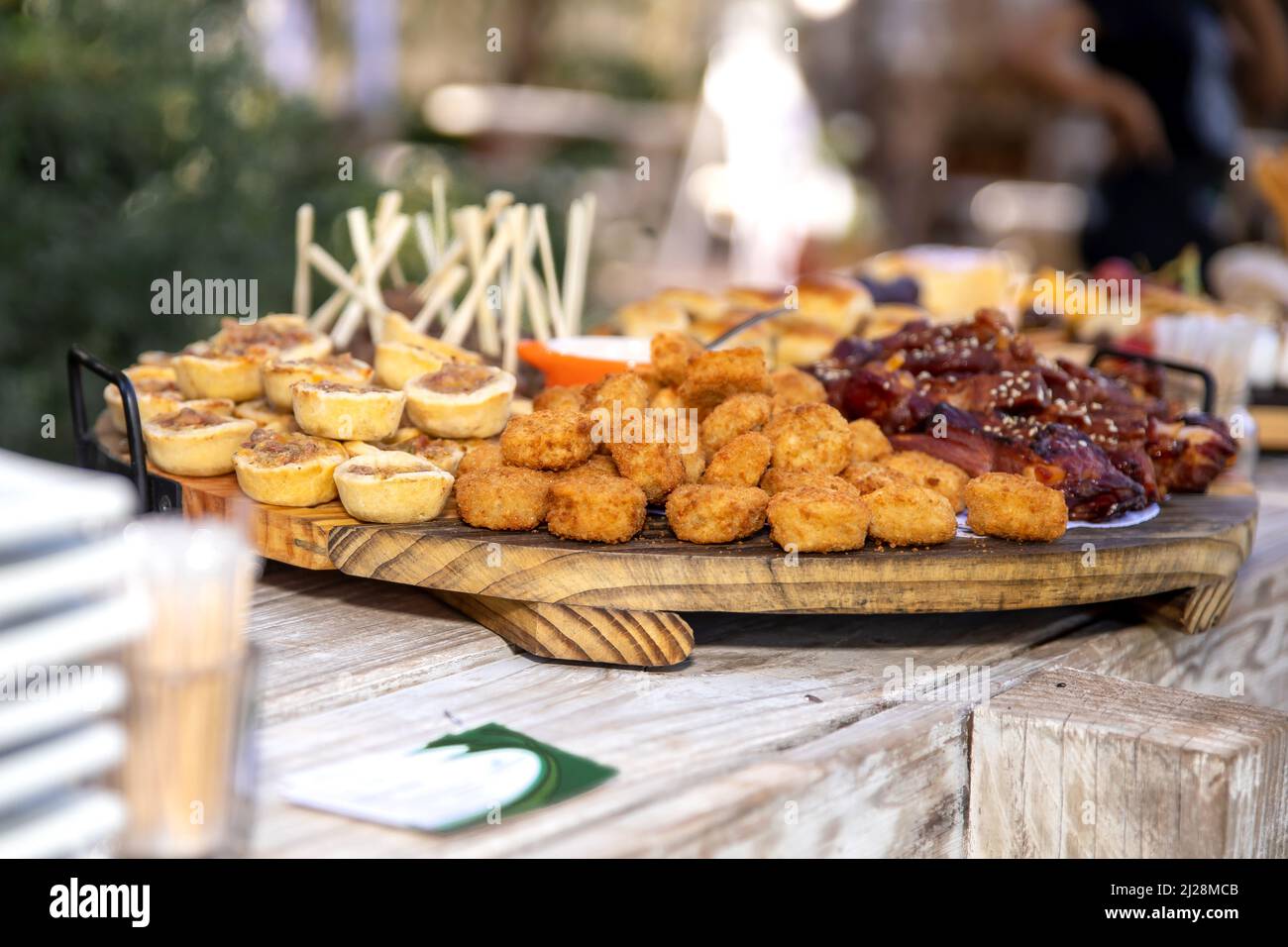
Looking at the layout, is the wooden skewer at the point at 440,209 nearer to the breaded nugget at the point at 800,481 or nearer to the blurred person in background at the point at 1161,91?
the breaded nugget at the point at 800,481

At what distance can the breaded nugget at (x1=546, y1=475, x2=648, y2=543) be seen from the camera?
6.70 ft

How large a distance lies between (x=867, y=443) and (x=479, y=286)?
1.10 meters

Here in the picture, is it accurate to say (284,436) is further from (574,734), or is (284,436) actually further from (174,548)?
(174,548)

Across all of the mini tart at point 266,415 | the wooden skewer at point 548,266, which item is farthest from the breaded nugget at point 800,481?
the wooden skewer at point 548,266

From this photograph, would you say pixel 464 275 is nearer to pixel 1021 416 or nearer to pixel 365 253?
pixel 365 253

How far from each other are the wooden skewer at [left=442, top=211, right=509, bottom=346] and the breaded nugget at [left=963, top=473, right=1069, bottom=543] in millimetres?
1330

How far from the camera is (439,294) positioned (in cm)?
311

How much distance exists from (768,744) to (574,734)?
0.26 metres

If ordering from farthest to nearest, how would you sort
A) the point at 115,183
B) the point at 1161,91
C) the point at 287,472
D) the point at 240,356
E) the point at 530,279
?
the point at 1161,91 → the point at 115,183 → the point at 530,279 → the point at 240,356 → the point at 287,472

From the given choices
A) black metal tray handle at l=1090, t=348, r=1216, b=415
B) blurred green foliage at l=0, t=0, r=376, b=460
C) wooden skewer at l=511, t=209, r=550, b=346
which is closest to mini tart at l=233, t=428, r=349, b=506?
wooden skewer at l=511, t=209, r=550, b=346

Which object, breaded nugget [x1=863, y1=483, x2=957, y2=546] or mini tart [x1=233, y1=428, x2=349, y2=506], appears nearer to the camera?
breaded nugget [x1=863, y1=483, x2=957, y2=546]

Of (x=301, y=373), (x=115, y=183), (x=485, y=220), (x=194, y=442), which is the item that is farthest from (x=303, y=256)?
(x=115, y=183)

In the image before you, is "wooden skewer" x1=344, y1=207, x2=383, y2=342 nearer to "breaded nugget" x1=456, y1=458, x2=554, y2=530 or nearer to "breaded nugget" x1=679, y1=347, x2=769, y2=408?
"breaded nugget" x1=679, y1=347, x2=769, y2=408

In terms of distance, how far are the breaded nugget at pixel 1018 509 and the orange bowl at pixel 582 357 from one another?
33.3 inches
